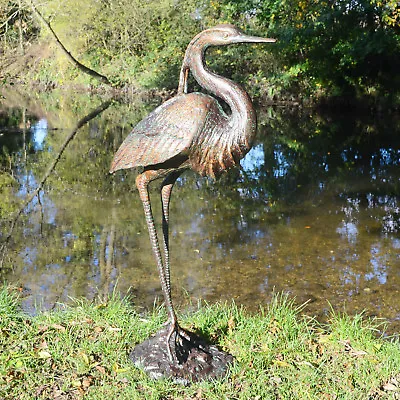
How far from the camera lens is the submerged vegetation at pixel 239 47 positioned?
18.7 metres

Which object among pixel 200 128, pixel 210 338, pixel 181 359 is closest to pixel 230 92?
pixel 200 128

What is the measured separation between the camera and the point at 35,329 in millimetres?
4352

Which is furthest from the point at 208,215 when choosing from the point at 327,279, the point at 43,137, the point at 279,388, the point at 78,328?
the point at 43,137

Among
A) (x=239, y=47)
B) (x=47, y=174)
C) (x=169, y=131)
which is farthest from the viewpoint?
(x=239, y=47)

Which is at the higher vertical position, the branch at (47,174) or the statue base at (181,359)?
the statue base at (181,359)

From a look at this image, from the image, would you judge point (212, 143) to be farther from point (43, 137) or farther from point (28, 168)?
point (43, 137)

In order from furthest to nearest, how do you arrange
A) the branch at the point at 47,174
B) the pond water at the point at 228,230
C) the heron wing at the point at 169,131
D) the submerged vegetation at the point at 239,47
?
the submerged vegetation at the point at 239,47
the branch at the point at 47,174
the pond water at the point at 228,230
the heron wing at the point at 169,131

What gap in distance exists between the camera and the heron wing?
11.2 ft

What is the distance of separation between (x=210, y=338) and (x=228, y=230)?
12.1 feet

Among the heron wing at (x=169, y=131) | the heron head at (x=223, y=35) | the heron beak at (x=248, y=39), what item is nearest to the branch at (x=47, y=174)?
the heron wing at (x=169, y=131)

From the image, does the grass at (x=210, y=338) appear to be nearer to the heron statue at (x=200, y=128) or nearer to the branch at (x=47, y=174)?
the heron statue at (x=200, y=128)

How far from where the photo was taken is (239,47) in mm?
23078

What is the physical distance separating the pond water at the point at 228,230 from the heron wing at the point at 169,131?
7.85 feet

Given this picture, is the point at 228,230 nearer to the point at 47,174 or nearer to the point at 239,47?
the point at 47,174
